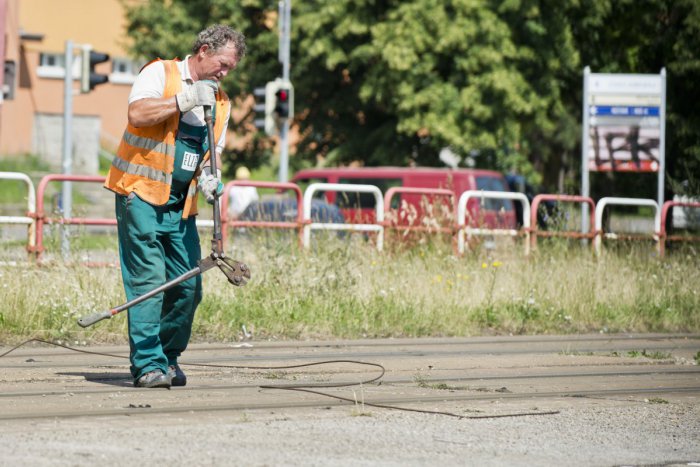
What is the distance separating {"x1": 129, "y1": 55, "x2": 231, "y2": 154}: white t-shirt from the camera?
7703mm

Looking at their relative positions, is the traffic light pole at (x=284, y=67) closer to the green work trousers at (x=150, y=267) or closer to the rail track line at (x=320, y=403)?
the rail track line at (x=320, y=403)

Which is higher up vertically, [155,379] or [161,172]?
[161,172]

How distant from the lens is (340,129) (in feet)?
129

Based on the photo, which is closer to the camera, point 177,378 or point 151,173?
point 151,173

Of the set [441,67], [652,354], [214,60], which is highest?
[441,67]

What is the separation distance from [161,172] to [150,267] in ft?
1.78

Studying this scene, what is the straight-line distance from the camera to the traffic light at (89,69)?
21266mm

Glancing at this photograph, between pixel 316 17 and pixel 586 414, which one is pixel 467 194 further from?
pixel 316 17

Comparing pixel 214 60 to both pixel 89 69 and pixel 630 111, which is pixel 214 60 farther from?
pixel 630 111

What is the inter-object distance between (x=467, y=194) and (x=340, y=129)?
23.6 metres

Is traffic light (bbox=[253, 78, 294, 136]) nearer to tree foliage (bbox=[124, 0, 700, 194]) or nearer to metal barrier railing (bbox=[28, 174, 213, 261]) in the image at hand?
tree foliage (bbox=[124, 0, 700, 194])

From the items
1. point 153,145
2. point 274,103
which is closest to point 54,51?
point 274,103

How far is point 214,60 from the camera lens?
7.81m

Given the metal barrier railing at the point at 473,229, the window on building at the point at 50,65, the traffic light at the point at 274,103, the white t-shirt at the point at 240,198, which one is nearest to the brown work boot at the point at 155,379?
the metal barrier railing at the point at 473,229
